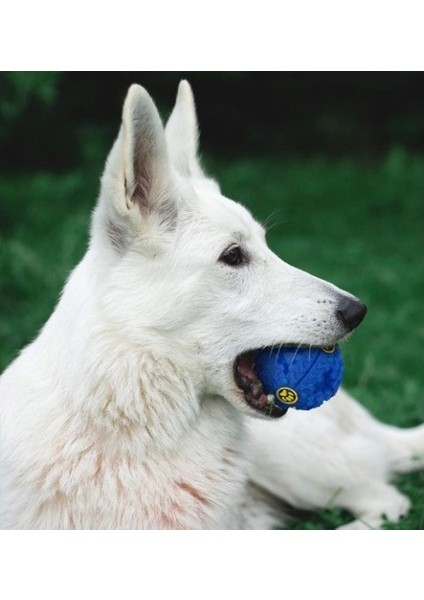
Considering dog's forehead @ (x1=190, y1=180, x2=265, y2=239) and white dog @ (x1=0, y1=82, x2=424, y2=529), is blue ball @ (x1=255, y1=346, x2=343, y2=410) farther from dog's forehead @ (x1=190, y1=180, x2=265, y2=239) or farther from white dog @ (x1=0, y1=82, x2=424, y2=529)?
dog's forehead @ (x1=190, y1=180, x2=265, y2=239)

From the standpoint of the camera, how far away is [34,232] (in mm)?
10766

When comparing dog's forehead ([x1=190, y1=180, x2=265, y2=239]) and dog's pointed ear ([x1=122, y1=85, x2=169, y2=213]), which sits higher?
dog's pointed ear ([x1=122, y1=85, x2=169, y2=213])

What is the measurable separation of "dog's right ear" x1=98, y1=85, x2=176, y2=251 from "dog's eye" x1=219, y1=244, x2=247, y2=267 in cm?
Result: 26

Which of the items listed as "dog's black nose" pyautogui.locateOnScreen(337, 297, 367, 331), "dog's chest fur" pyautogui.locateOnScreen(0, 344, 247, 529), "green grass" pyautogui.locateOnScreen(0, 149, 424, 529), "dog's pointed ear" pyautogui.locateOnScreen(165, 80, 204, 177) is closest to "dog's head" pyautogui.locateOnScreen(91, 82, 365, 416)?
"dog's black nose" pyautogui.locateOnScreen(337, 297, 367, 331)

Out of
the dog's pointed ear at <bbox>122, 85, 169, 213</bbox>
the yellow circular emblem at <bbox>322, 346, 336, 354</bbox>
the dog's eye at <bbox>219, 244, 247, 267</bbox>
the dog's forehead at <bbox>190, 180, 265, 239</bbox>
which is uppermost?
the dog's pointed ear at <bbox>122, 85, 169, 213</bbox>

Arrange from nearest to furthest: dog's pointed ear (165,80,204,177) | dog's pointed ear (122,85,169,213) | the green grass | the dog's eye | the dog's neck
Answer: dog's pointed ear (122,85,169,213) < the dog's neck < the dog's eye < dog's pointed ear (165,80,204,177) < the green grass

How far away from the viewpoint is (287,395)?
3.58 m

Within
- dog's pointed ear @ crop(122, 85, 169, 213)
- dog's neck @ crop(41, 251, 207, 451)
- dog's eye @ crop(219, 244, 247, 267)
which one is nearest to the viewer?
dog's pointed ear @ crop(122, 85, 169, 213)

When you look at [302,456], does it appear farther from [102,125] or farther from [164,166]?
[102,125]

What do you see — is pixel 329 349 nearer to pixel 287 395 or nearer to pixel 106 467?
pixel 287 395

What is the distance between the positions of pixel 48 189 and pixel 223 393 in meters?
8.69

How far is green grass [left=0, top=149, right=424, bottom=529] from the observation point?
688 centimetres

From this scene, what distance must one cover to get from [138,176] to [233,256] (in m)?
0.50
